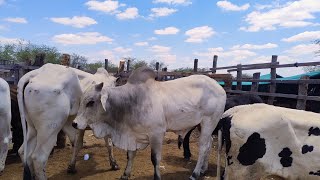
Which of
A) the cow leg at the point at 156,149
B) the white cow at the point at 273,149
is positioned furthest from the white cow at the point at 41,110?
the white cow at the point at 273,149

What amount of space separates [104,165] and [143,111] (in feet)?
7.10

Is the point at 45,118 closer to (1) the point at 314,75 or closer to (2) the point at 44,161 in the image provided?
(2) the point at 44,161

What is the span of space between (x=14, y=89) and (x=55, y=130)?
286 centimetres

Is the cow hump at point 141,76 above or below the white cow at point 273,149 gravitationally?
above

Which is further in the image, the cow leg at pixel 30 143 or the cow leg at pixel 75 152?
the cow leg at pixel 75 152

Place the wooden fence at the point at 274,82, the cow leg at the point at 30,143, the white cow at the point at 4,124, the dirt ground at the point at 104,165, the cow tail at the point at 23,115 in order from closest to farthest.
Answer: the cow tail at the point at 23,115
the cow leg at the point at 30,143
the white cow at the point at 4,124
the dirt ground at the point at 104,165
the wooden fence at the point at 274,82

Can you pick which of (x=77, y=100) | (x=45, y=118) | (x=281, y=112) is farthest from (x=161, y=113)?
(x=281, y=112)

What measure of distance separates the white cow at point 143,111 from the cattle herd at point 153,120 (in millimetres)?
16

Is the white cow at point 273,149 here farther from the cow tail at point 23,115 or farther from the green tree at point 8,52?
the green tree at point 8,52

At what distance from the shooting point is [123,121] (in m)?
5.59

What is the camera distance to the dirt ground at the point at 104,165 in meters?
6.33

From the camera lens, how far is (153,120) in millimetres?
5488

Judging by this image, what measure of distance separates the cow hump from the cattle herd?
0.02 m

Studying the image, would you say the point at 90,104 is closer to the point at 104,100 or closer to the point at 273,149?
the point at 104,100
